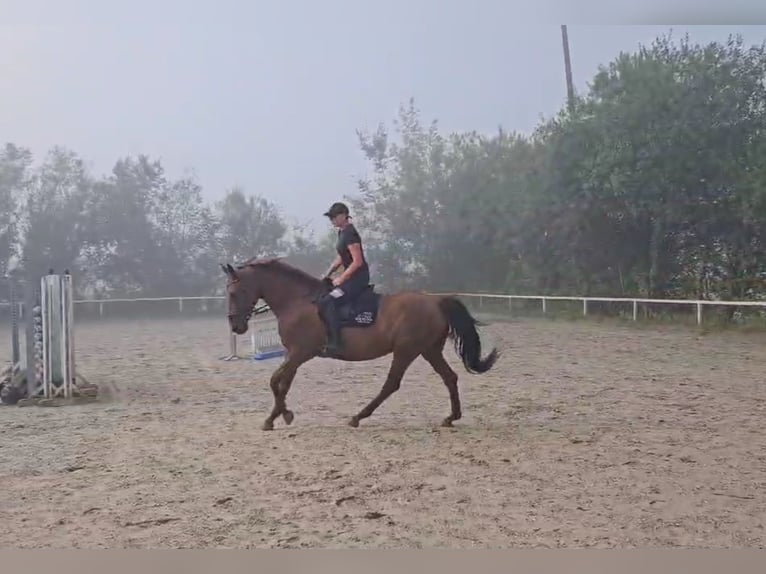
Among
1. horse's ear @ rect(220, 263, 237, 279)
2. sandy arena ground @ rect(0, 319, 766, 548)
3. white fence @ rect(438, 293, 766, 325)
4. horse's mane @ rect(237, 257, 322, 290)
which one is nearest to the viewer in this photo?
sandy arena ground @ rect(0, 319, 766, 548)

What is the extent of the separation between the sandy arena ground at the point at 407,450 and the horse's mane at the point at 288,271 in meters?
0.38

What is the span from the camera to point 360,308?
336 cm

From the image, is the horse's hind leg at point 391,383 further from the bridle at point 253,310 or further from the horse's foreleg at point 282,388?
the bridle at point 253,310

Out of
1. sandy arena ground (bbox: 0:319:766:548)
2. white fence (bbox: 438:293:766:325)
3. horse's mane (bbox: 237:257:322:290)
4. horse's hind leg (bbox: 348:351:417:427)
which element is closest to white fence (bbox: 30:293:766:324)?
white fence (bbox: 438:293:766:325)

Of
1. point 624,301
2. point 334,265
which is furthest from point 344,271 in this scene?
point 624,301

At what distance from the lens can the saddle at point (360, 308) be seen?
3338 millimetres

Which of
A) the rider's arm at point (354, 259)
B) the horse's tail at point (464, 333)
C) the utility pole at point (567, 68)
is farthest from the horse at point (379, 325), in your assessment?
the utility pole at point (567, 68)

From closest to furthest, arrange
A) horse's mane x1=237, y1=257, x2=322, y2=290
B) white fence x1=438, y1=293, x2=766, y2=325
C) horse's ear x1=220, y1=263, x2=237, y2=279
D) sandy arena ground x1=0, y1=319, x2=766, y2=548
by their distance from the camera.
Answer: sandy arena ground x1=0, y1=319, x2=766, y2=548, horse's ear x1=220, y1=263, x2=237, y2=279, horse's mane x1=237, y1=257, x2=322, y2=290, white fence x1=438, y1=293, x2=766, y2=325

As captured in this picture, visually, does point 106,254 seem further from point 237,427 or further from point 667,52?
point 667,52

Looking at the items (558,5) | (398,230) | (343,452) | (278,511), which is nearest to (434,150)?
(398,230)

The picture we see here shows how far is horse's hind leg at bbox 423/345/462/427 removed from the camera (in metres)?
3.32

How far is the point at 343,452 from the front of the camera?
2.95 m

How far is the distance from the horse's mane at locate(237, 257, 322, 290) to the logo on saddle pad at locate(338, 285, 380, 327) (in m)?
0.17

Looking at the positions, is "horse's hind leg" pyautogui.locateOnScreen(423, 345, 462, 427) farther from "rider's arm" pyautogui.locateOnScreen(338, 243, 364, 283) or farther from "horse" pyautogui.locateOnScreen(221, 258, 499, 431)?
"rider's arm" pyautogui.locateOnScreen(338, 243, 364, 283)
